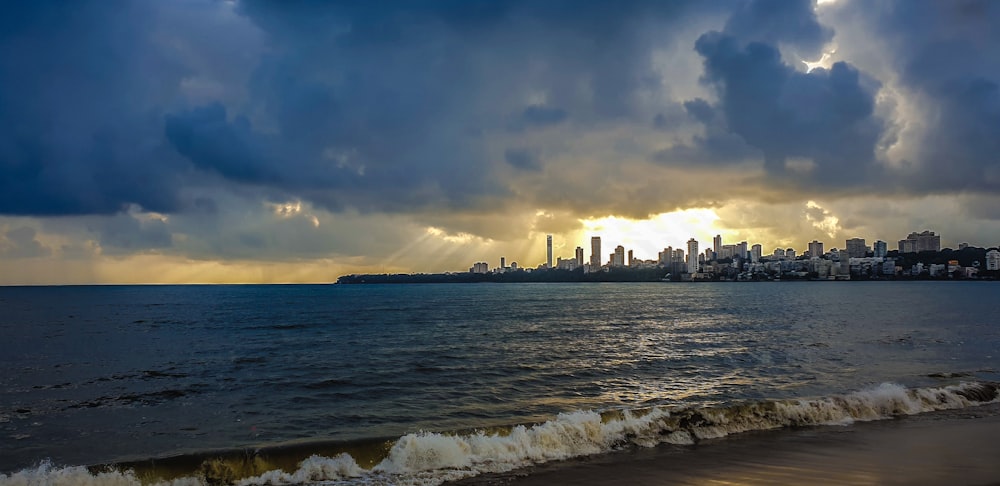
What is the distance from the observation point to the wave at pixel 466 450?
13.6 metres

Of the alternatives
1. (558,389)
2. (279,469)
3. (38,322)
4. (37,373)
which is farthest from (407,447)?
(38,322)

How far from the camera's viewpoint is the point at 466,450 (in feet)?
49.4

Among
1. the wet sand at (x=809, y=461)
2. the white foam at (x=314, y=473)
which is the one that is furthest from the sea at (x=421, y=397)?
the wet sand at (x=809, y=461)

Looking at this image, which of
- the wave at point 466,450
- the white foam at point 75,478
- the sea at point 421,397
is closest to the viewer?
the white foam at point 75,478

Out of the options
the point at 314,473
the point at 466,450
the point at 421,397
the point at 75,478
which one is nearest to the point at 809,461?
the point at 466,450

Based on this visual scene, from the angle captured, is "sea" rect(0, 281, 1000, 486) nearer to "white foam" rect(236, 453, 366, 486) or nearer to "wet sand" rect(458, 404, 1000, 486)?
"white foam" rect(236, 453, 366, 486)

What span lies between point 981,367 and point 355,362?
36469 mm

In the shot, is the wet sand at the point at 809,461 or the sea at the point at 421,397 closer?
the wet sand at the point at 809,461

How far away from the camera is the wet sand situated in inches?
508

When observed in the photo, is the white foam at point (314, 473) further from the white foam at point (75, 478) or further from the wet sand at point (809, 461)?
the wet sand at point (809, 461)

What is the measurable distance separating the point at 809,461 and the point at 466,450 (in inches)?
360

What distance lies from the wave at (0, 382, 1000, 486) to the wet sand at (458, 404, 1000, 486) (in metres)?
0.80

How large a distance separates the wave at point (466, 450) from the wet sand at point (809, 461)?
2.62 ft

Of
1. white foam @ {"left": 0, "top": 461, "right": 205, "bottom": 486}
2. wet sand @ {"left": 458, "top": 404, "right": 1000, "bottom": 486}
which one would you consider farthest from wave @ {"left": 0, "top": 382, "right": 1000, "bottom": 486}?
wet sand @ {"left": 458, "top": 404, "right": 1000, "bottom": 486}
